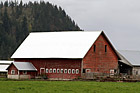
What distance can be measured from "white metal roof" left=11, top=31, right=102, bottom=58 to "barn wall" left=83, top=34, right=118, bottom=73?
1354mm

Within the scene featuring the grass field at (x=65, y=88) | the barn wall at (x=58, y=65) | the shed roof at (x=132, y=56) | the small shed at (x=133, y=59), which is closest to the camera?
the grass field at (x=65, y=88)

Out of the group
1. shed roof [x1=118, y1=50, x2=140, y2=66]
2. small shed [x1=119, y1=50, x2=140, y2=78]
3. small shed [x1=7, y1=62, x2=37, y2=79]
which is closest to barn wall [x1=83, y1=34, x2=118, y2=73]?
small shed [x1=119, y1=50, x2=140, y2=78]

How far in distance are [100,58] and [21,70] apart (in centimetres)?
1381

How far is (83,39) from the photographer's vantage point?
7975 cm

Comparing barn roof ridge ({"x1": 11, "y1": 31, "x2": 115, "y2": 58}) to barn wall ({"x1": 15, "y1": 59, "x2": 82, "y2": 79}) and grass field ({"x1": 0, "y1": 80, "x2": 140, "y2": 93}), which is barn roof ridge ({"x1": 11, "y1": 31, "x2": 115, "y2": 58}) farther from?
grass field ({"x1": 0, "y1": 80, "x2": 140, "y2": 93})

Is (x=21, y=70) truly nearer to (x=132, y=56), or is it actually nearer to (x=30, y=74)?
(x=30, y=74)

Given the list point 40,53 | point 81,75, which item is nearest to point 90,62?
point 81,75

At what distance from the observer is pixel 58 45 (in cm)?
8112

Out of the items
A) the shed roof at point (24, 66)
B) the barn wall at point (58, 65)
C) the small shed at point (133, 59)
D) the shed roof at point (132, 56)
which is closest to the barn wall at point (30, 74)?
the shed roof at point (24, 66)

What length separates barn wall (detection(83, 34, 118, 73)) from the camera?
77.7 metres

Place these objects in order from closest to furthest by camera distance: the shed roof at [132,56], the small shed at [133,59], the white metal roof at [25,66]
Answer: the white metal roof at [25,66] → the small shed at [133,59] → the shed roof at [132,56]

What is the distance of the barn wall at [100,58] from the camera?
77688 millimetres

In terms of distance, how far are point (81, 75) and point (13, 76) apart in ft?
39.9

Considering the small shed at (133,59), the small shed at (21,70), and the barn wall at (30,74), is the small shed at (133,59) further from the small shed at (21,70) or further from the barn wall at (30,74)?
the small shed at (21,70)
